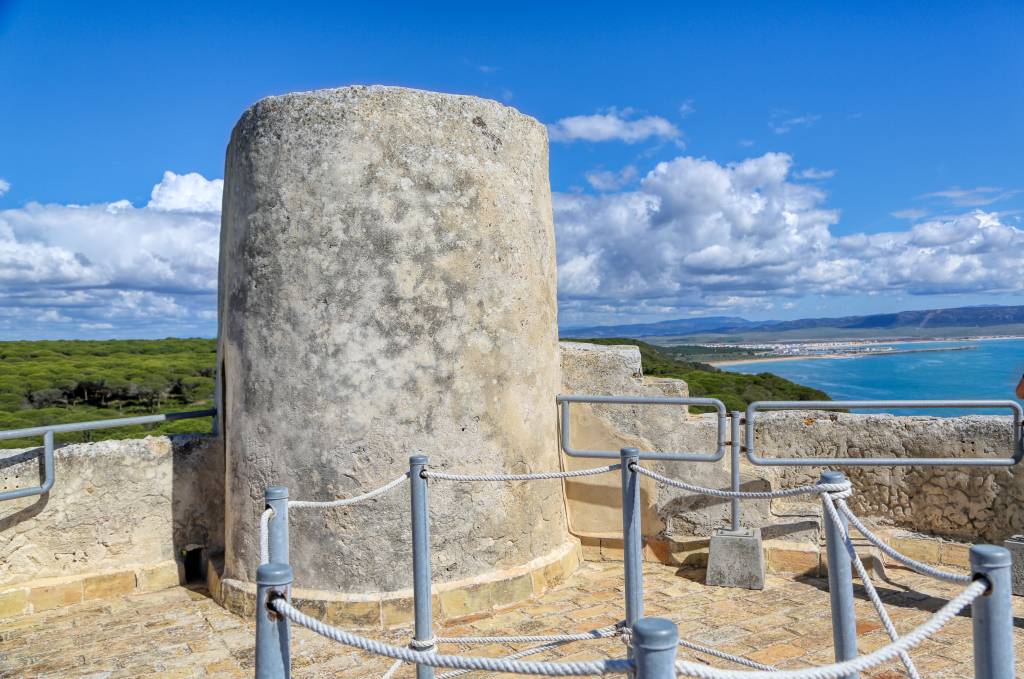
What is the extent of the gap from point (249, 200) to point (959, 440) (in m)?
5.76

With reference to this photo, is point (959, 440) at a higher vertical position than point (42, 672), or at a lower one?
→ higher

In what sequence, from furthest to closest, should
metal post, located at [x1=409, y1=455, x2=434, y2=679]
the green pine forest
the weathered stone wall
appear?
1. the green pine forest
2. the weathered stone wall
3. metal post, located at [x1=409, y1=455, x2=434, y2=679]

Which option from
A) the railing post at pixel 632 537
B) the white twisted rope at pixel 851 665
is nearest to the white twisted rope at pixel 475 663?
the white twisted rope at pixel 851 665

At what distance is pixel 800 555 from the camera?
5.91 meters

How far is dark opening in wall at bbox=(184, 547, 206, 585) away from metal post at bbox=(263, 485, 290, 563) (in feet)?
12.0

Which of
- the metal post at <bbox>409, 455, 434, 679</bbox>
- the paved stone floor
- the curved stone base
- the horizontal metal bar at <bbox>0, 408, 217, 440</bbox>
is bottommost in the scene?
the paved stone floor

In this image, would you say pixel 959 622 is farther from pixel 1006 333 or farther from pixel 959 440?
pixel 1006 333

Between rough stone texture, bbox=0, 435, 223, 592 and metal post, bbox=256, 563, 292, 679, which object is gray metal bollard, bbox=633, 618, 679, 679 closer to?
metal post, bbox=256, 563, 292, 679

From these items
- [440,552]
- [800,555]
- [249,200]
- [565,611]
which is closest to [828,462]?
[800,555]

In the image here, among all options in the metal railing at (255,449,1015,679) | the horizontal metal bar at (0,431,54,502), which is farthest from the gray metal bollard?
the horizontal metal bar at (0,431,54,502)

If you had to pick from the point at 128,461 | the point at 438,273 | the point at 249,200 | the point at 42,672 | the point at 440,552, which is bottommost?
the point at 42,672

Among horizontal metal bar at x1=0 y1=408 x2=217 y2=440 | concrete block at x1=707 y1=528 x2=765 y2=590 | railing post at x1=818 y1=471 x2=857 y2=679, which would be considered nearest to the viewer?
railing post at x1=818 y1=471 x2=857 y2=679

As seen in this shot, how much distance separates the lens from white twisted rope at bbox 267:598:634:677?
1882 millimetres

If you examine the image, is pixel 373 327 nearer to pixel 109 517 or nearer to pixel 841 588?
pixel 109 517
